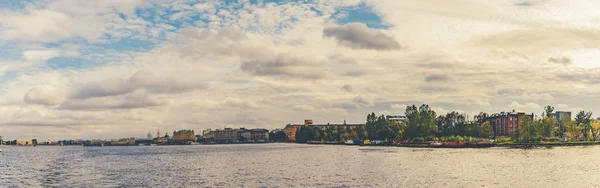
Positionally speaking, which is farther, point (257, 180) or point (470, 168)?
point (470, 168)

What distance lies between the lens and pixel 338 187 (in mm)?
63344

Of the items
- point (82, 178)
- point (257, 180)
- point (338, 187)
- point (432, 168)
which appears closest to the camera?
point (338, 187)

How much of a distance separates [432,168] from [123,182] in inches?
1981

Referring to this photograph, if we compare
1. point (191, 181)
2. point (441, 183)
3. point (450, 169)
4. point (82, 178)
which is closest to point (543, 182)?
point (441, 183)

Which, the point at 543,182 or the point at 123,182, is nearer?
the point at 543,182

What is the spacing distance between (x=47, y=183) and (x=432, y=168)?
6094 centimetres

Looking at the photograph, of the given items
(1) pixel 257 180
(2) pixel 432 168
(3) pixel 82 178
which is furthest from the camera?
(2) pixel 432 168

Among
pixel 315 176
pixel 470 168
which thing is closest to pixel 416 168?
pixel 470 168

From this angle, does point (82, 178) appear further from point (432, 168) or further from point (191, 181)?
point (432, 168)

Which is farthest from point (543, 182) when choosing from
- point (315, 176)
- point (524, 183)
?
point (315, 176)

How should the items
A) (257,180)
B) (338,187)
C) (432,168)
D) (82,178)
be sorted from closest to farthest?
1. (338,187)
2. (257,180)
3. (82,178)
4. (432,168)

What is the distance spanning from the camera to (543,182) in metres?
66.0

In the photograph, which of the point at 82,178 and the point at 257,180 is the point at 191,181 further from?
the point at 82,178

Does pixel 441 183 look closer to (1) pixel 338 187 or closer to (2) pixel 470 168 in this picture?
(1) pixel 338 187
